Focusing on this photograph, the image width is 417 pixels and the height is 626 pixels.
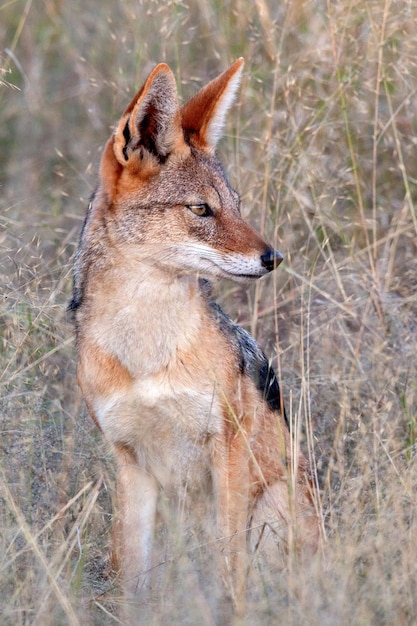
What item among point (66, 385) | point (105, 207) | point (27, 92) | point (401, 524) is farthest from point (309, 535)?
point (27, 92)

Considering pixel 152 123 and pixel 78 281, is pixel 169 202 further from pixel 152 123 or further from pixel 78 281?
pixel 78 281

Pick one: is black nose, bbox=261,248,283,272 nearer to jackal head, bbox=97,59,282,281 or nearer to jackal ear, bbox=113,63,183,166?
jackal head, bbox=97,59,282,281

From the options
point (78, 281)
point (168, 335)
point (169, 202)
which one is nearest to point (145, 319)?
point (168, 335)

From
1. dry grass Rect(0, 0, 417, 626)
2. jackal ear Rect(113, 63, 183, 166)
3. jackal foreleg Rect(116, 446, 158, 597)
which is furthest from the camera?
jackal foreleg Rect(116, 446, 158, 597)

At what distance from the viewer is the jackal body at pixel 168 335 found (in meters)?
3.95

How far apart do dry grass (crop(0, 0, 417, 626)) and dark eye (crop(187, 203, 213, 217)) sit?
0.75 meters

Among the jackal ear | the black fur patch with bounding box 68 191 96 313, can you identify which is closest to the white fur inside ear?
the jackal ear

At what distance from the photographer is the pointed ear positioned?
4164 mm

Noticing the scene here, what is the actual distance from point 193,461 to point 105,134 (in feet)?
12.8

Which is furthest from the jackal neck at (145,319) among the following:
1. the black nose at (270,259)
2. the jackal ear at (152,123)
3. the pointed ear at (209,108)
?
the pointed ear at (209,108)

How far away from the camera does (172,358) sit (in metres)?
4.02

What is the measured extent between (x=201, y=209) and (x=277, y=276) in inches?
87.2

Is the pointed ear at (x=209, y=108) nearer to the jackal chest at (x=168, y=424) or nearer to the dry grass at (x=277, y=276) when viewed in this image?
the dry grass at (x=277, y=276)

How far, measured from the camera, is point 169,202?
4.02m
